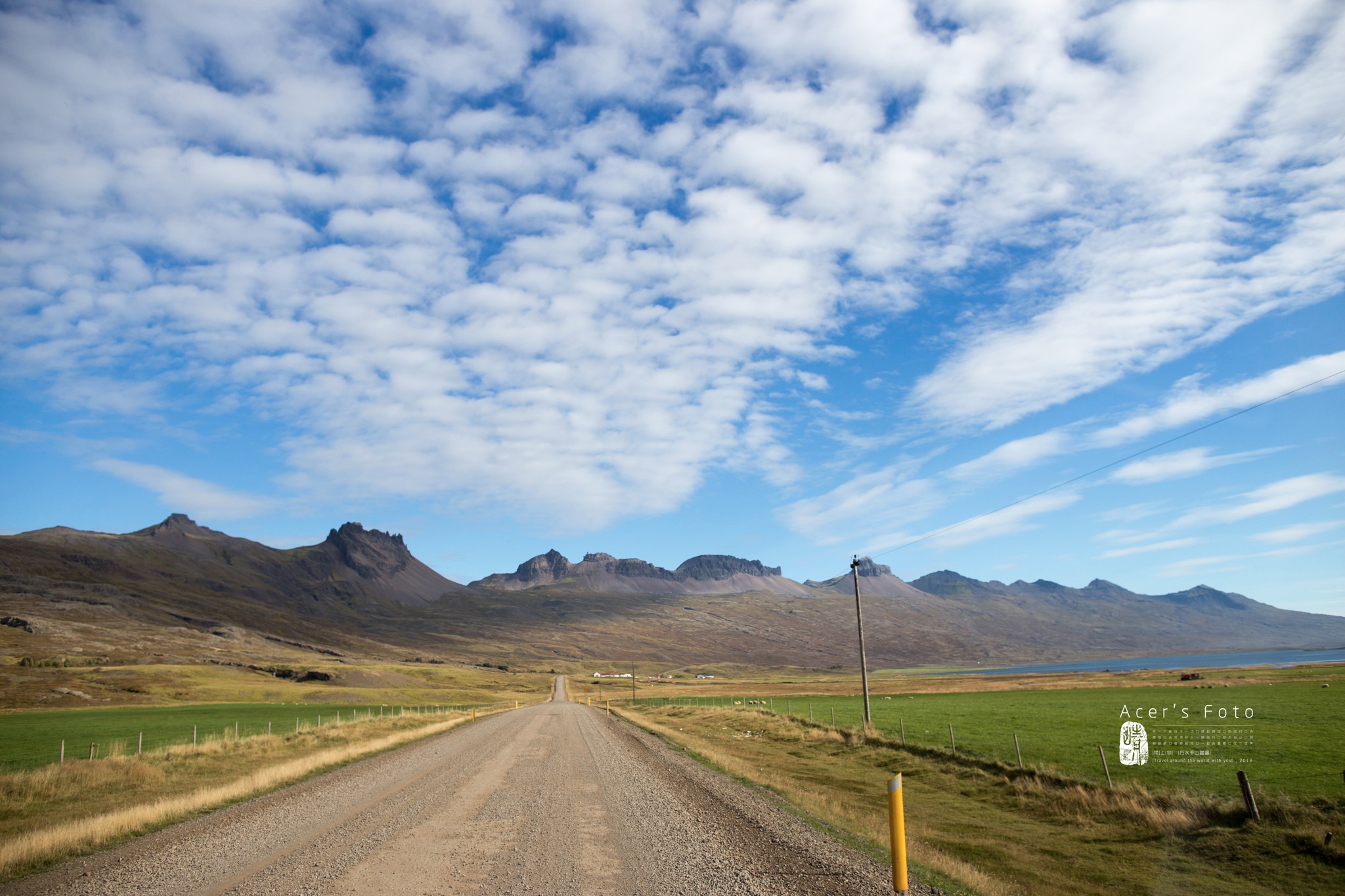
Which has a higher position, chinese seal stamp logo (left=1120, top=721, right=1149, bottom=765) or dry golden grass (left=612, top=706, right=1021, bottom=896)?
dry golden grass (left=612, top=706, right=1021, bottom=896)

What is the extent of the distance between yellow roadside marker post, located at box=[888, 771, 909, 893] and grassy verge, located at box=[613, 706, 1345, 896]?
15.8 ft

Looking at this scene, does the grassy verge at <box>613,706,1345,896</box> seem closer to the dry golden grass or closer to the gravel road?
the dry golden grass

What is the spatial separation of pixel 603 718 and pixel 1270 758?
42.4m

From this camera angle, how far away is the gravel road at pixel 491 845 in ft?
32.5

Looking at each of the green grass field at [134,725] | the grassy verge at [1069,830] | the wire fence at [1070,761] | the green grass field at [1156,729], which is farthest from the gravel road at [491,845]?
the green grass field at [134,725]

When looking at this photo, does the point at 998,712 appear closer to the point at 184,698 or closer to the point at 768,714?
the point at 768,714

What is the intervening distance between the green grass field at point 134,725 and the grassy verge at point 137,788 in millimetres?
6434

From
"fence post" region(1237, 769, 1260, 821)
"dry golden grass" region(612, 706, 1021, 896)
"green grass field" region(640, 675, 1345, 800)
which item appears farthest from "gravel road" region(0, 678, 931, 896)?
"green grass field" region(640, 675, 1345, 800)

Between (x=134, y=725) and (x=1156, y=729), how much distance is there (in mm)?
69626

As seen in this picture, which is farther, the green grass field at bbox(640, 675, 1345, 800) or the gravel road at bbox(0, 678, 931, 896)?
the green grass field at bbox(640, 675, 1345, 800)

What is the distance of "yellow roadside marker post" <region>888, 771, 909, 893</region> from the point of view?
22.7ft

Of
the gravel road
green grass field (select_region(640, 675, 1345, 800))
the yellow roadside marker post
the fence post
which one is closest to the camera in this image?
the yellow roadside marker post

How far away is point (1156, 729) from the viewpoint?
102 ft

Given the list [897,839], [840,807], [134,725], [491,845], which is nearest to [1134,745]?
[840,807]
